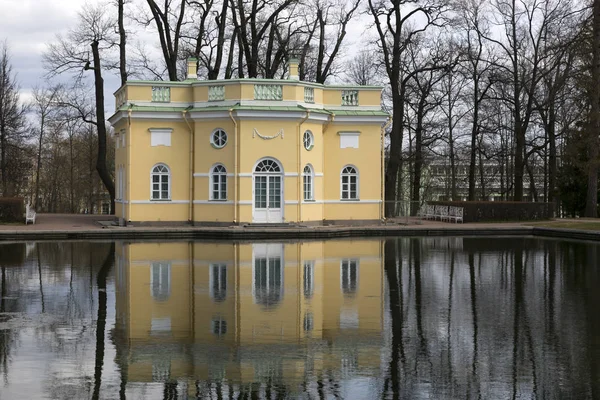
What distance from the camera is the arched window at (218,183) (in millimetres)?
30938

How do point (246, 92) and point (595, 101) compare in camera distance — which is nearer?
point (246, 92)

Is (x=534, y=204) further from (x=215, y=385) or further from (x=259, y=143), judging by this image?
(x=215, y=385)

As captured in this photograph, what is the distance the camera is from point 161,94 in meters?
31.8

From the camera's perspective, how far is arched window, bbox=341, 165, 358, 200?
33312 mm

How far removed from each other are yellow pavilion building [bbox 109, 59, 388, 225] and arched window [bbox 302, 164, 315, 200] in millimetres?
41

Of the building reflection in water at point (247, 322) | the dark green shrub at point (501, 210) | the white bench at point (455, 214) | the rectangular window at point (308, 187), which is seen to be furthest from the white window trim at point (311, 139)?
the building reflection in water at point (247, 322)

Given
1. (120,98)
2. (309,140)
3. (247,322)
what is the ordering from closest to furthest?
(247,322) < (309,140) < (120,98)

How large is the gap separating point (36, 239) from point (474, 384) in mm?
22627

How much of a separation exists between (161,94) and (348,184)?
28.8 ft

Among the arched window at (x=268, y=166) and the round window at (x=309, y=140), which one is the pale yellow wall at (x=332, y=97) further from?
the arched window at (x=268, y=166)

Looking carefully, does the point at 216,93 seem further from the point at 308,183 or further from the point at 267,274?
the point at 267,274

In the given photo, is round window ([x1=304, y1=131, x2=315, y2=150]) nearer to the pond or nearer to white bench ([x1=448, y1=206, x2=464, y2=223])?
white bench ([x1=448, y1=206, x2=464, y2=223])

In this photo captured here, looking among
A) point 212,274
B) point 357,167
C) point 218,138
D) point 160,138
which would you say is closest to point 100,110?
point 160,138

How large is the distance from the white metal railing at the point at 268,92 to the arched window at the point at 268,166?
2.52 m
